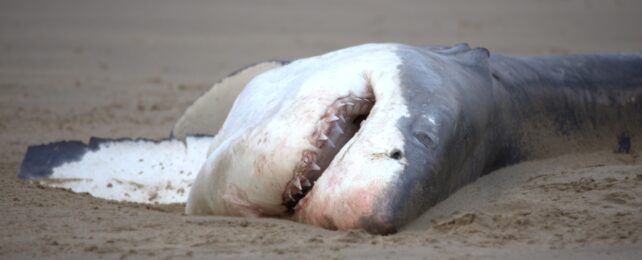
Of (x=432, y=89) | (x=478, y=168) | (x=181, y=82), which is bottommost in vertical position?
(x=478, y=168)

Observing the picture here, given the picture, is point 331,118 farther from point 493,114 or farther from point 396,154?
point 493,114

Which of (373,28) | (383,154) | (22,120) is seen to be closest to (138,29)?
(373,28)

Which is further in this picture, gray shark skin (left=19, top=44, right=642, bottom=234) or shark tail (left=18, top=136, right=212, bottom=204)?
shark tail (left=18, top=136, right=212, bottom=204)

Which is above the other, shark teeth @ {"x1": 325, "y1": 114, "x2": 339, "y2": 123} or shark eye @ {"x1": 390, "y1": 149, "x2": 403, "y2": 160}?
shark teeth @ {"x1": 325, "y1": 114, "x2": 339, "y2": 123}

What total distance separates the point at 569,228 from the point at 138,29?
959 centimetres

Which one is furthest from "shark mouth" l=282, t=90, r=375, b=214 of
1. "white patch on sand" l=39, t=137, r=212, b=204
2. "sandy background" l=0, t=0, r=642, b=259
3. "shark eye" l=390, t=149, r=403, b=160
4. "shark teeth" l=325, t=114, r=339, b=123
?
"white patch on sand" l=39, t=137, r=212, b=204

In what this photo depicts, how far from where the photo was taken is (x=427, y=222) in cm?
355

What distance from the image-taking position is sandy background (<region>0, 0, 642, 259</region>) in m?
3.33

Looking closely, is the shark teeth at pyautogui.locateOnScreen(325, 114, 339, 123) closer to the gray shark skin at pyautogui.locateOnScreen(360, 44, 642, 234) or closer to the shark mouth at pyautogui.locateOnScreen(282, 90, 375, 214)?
the shark mouth at pyautogui.locateOnScreen(282, 90, 375, 214)

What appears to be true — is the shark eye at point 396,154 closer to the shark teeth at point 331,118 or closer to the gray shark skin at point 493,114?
the gray shark skin at point 493,114

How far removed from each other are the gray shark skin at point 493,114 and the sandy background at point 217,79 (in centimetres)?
9

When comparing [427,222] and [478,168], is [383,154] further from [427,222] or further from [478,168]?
[478,168]

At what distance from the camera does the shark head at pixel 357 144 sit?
11.4 ft

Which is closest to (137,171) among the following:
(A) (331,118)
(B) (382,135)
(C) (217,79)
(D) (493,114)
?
(A) (331,118)
